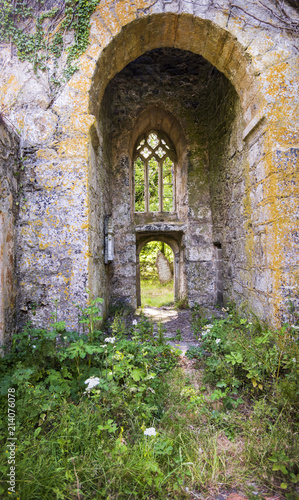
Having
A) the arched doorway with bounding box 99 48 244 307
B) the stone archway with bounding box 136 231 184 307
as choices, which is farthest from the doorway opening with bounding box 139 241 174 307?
the arched doorway with bounding box 99 48 244 307

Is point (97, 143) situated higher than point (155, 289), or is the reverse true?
point (97, 143)

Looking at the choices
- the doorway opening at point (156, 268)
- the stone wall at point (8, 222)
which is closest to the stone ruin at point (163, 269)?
the doorway opening at point (156, 268)

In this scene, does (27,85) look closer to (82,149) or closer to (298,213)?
(82,149)

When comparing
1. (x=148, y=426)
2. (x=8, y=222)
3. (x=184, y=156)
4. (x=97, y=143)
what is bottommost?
(x=148, y=426)

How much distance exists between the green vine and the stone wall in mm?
719

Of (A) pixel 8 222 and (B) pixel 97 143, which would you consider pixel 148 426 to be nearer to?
(A) pixel 8 222

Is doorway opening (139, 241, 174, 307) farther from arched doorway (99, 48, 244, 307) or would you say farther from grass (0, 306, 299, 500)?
Result: grass (0, 306, 299, 500)

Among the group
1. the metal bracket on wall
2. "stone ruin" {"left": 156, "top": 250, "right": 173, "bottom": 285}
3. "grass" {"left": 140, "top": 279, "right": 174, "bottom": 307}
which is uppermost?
the metal bracket on wall

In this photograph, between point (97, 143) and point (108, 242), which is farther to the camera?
point (108, 242)

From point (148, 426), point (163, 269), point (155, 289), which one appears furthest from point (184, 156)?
point (163, 269)

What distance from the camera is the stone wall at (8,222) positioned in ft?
8.20

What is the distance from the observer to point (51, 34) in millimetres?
2887

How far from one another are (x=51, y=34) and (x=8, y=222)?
2.14 metres

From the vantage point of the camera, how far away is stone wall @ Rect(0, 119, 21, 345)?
250cm
